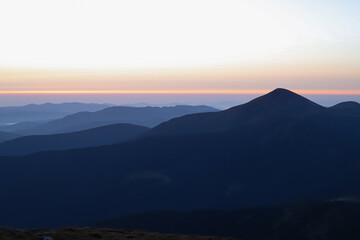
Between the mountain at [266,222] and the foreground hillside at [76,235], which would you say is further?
the mountain at [266,222]

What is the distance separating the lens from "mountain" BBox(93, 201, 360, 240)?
118m

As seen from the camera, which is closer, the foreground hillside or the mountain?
the foreground hillside

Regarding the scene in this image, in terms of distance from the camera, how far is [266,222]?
12962cm

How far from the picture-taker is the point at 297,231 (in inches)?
4739

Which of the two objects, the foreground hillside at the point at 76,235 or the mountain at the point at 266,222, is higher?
the foreground hillside at the point at 76,235

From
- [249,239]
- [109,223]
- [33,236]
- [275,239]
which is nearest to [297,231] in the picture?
[275,239]

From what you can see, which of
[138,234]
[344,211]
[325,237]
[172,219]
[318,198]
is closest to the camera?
[138,234]

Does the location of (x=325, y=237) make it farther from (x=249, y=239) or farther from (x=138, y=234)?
(x=138, y=234)

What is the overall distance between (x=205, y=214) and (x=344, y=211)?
56726 mm

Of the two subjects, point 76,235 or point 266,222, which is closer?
point 76,235

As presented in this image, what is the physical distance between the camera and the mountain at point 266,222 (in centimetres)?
11788

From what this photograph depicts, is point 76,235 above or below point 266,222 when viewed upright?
above

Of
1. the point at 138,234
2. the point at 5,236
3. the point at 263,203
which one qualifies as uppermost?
the point at 5,236

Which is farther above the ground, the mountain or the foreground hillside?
the foreground hillside
